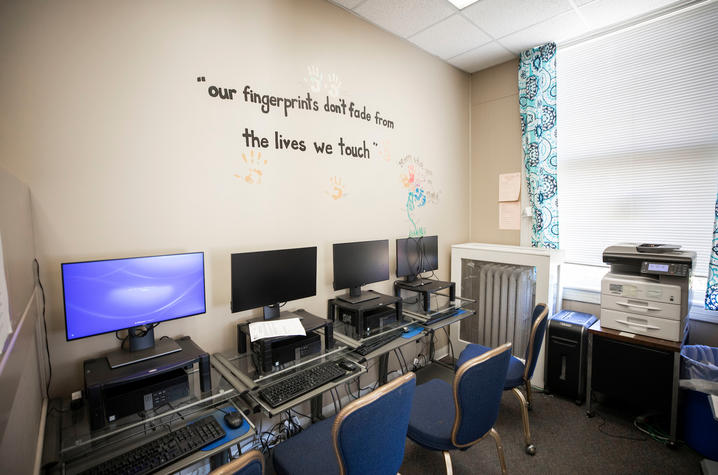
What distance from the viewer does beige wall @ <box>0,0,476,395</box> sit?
1.42 meters

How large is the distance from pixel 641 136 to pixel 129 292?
3.69 meters

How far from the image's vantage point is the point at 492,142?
3.50 m

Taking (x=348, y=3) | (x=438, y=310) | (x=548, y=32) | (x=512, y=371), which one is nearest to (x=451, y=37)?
(x=548, y=32)

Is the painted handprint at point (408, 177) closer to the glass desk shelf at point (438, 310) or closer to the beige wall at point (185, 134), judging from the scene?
the beige wall at point (185, 134)

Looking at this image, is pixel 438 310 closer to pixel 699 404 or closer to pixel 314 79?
pixel 699 404

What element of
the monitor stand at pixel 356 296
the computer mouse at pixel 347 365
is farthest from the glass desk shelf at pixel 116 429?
the monitor stand at pixel 356 296

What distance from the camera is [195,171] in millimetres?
1814

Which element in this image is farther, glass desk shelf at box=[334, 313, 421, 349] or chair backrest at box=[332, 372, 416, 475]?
glass desk shelf at box=[334, 313, 421, 349]

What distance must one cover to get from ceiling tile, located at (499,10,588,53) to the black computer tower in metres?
2.39

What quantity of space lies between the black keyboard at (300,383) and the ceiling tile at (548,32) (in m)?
2.99

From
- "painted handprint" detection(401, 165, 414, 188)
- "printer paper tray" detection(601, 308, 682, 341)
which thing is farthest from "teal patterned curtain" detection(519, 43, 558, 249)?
"painted handprint" detection(401, 165, 414, 188)

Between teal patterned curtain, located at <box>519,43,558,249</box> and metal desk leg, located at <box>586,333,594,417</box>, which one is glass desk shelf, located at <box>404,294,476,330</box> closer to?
metal desk leg, located at <box>586,333,594,417</box>

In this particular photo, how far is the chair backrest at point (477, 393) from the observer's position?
58.2 inches

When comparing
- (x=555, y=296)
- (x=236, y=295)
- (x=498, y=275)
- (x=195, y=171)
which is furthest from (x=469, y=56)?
(x=236, y=295)
